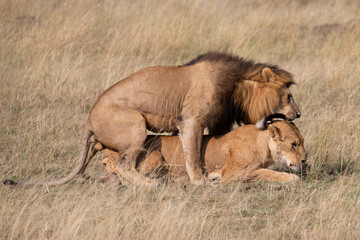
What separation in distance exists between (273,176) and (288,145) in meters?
0.33

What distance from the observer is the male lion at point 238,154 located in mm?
5836

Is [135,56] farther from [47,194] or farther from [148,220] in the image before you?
[148,220]

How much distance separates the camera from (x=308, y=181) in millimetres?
5980

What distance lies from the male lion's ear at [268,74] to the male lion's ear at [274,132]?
0.63 m

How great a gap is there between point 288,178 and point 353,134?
4.95 feet

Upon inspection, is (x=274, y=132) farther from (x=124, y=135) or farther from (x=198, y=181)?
(x=124, y=135)

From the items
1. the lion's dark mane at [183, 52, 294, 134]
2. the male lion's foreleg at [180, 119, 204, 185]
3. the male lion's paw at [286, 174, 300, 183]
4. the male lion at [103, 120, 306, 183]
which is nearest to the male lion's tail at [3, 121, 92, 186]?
the male lion at [103, 120, 306, 183]

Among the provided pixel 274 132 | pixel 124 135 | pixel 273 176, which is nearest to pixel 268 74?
pixel 274 132

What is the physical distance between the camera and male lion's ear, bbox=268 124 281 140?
19.1 feet

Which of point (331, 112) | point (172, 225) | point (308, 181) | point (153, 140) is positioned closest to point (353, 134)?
point (331, 112)

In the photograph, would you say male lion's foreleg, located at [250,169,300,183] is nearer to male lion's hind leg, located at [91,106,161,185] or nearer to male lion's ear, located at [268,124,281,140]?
male lion's ear, located at [268,124,281,140]

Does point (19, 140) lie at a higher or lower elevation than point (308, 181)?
lower

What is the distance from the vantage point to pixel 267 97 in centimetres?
621

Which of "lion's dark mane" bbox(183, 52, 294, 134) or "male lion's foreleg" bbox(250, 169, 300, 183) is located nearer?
"male lion's foreleg" bbox(250, 169, 300, 183)
